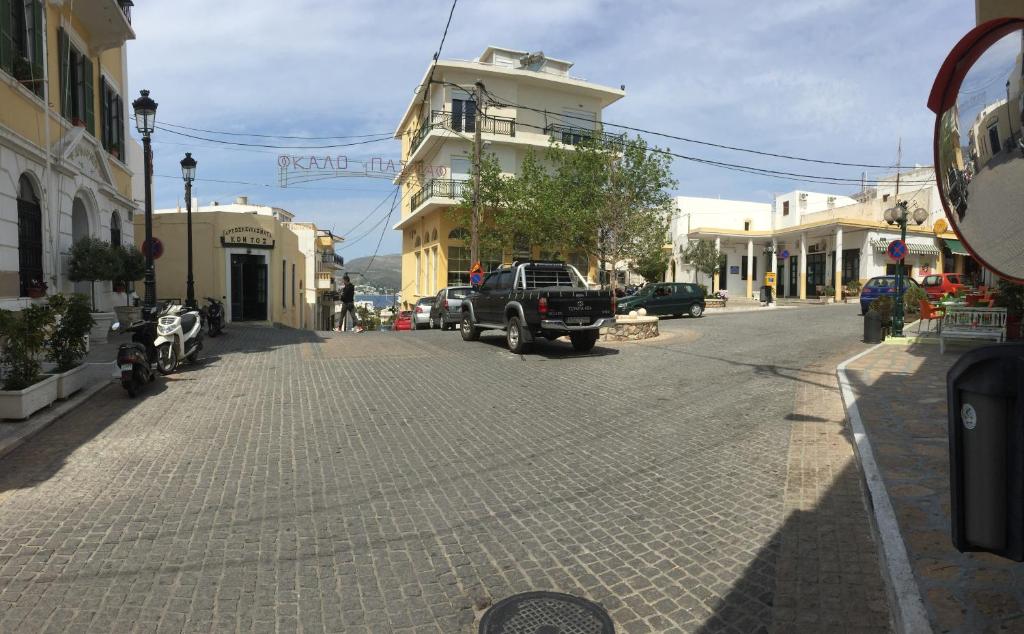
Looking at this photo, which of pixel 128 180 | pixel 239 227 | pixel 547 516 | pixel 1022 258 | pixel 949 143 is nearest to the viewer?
pixel 1022 258

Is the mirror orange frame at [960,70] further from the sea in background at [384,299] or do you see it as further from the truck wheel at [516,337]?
the sea in background at [384,299]

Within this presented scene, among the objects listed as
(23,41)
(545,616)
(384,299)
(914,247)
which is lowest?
(545,616)

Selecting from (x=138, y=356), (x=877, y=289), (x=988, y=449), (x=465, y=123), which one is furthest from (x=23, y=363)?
(x=465, y=123)

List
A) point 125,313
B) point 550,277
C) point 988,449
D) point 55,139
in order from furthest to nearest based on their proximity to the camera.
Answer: point 125,313, point 550,277, point 55,139, point 988,449

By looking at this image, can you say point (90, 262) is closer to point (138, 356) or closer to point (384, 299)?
point (138, 356)

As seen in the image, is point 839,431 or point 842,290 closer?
point 839,431

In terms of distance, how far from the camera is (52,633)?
2.89m

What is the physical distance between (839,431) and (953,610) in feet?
12.7

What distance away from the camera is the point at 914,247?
36.6m

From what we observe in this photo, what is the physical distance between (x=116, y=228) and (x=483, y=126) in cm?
1943

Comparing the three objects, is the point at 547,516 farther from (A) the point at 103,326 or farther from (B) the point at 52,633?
(A) the point at 103,326

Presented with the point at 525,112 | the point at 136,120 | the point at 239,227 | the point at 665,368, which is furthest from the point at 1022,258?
the point at 525,112

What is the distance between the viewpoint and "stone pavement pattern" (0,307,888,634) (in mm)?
3199

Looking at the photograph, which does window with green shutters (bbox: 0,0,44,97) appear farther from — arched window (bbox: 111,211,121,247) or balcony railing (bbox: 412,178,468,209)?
balcony railing (bbox: 412,178,468,209)
